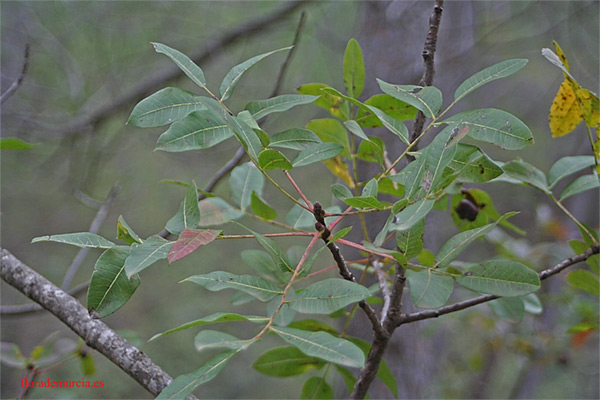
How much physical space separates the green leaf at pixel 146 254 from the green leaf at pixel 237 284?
0.04 metres

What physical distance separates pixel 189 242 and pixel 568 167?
1.94ft

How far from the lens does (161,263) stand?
11.3ft

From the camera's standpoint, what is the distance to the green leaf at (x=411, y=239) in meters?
0.57

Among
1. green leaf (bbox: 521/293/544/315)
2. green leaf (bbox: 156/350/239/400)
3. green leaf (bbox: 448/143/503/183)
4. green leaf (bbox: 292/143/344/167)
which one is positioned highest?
green leaf (bbox: 292/143/344/167)

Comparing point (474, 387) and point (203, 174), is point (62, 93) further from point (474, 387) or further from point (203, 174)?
point (474, 387)

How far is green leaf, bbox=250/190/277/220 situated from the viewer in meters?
0.80

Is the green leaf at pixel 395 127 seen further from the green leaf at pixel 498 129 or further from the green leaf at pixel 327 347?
the green leaf at pixel 327 347

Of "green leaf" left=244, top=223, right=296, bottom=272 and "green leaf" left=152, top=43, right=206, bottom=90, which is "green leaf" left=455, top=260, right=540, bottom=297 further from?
"green leaf" left=152, top=43, right=206, bottom=90

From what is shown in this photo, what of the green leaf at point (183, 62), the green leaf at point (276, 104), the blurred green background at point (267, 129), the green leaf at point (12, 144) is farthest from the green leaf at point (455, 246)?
the blurred green background at point (267, 129)

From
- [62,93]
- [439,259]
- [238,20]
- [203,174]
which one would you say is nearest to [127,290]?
[439,259]

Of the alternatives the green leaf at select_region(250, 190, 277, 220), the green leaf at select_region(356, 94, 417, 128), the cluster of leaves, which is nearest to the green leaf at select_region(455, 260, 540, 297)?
the cluster of leaves

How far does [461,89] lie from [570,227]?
1919mm

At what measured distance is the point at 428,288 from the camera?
54 cm

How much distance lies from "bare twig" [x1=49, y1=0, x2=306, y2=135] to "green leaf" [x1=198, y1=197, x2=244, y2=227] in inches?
46.2
